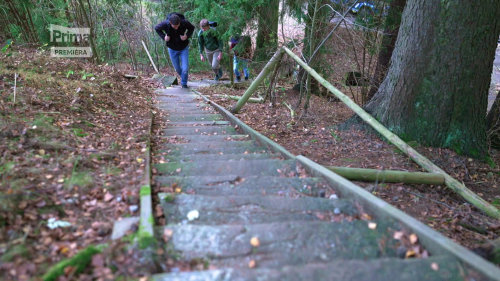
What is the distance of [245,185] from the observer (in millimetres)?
3283

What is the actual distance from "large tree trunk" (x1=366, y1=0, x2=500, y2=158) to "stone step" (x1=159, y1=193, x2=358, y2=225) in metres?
2.84

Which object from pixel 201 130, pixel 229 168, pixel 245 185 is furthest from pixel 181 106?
pixel 245 185

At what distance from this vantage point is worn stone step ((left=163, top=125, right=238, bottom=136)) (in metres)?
5.73

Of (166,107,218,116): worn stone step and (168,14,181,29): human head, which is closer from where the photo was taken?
(166,107,218,116): worn stone step

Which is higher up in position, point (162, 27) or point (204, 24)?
point (204, 24)

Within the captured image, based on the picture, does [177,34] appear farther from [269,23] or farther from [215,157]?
[215,157]

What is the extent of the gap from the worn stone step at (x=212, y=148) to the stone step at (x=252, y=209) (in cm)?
174

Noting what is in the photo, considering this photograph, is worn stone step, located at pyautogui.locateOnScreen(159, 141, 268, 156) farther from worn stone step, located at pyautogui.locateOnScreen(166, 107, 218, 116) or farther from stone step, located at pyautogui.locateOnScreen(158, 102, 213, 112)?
stone step, located at pyautogui.locateOnScreen(158, 102, 213, 112)

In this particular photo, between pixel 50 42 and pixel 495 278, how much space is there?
47.2ft

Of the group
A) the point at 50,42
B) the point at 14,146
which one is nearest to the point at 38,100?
the point at 14,146

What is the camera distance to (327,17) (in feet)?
25.2

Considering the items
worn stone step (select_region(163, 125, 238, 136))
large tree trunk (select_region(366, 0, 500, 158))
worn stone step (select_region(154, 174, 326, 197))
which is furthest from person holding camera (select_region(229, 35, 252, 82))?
worn stone step (select_region(154, 174, 326, 197))

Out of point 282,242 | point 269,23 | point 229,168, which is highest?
point 269,23

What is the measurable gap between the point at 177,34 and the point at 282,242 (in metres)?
8.63
